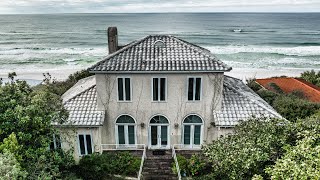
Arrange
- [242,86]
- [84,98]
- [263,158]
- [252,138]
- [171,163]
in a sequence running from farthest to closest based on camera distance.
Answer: [242,86] < [84,98] < [171,163] < [252,138] < [263,158]

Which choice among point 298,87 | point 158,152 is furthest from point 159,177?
point 298,87

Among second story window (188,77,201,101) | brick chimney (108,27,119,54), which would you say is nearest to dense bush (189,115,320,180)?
second story window (188,77,201,101)

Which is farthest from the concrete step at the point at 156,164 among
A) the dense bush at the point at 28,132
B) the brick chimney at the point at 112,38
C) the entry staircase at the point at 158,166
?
the brick chimney at the point at 112,38

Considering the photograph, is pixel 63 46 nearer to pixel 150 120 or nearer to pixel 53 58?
pixel 53 58

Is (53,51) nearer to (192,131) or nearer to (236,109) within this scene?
(192,131)

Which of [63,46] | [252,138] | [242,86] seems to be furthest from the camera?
[63,46]

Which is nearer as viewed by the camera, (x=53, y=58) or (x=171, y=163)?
(x=171, y=163)

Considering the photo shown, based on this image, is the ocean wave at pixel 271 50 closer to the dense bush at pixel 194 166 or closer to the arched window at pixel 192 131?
the arched window at pixel 192 131

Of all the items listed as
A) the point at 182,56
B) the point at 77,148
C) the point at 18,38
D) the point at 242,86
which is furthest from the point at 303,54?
the point at 18,38
